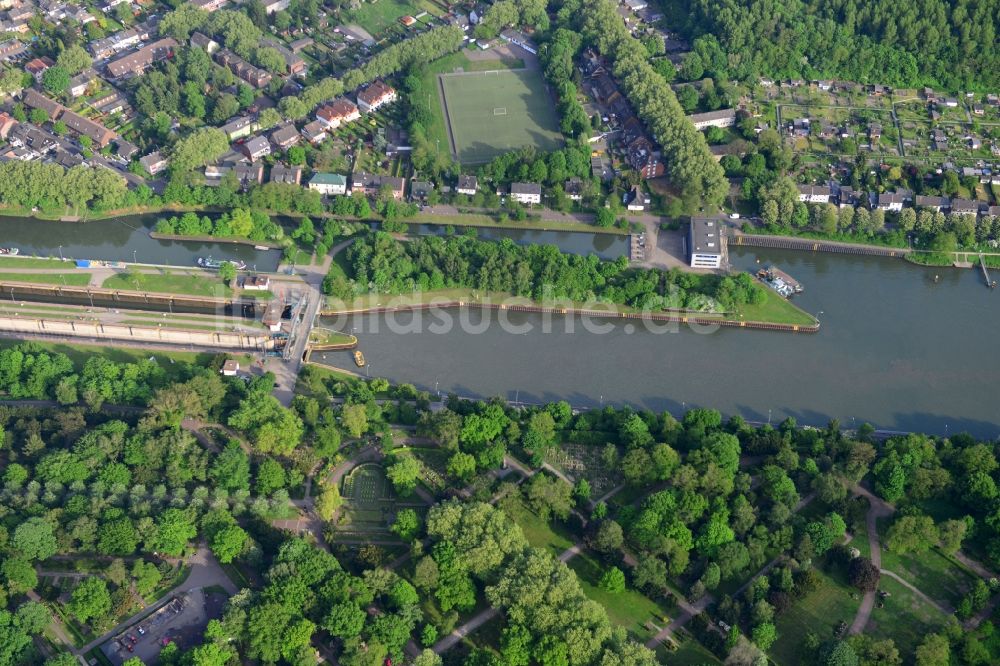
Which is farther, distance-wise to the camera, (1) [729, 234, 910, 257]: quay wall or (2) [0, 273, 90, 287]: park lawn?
(1) [729, 234, 910, 257]: quay wall

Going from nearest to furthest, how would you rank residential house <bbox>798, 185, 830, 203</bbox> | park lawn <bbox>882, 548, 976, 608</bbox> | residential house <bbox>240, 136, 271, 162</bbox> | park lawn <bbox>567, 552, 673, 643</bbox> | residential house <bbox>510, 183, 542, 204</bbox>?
park lawn <bbox>567, 552, 673, 643</bbox> < park lawn <bbox>882, 548, 976, 608</bbox> < residential house <bbox>798, 185, 830, 203</bbox> < residential house <bbox>510, 183, 542, 204</bbox> < residential house <bbox>240, 136, 271, 162</bbox>

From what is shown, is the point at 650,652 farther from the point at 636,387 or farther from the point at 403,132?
the point at 403,132

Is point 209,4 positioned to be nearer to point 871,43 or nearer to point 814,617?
point 871,43

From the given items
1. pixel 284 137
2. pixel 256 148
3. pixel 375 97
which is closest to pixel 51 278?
pixel 256 148

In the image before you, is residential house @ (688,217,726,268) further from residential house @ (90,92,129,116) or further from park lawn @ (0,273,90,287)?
residential house @ (90,92,129,116)

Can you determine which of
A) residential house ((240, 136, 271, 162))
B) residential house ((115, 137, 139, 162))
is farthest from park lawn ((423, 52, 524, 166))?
residential house ((115, 137, 139, 162))

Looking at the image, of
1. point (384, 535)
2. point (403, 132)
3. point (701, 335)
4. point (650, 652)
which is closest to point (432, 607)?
point (384, 535)

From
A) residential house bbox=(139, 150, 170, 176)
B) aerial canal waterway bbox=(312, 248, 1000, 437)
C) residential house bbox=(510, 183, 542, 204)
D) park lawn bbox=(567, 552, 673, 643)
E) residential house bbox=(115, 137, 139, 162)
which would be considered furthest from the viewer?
residential house bbox=(115, 137, 139, 162)
